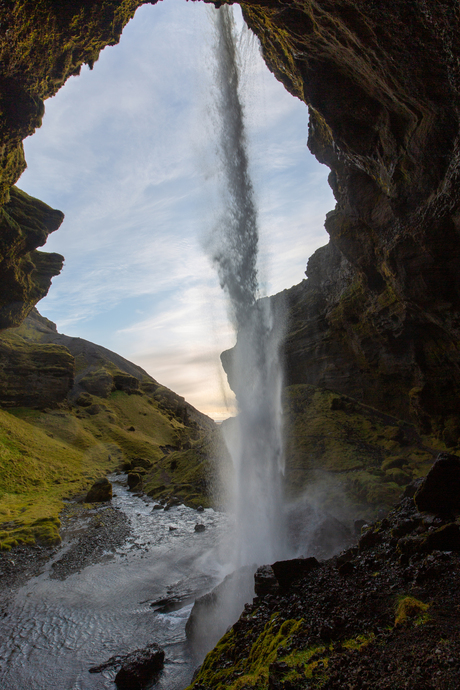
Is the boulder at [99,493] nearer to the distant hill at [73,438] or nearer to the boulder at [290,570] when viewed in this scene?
the distant hill at [73,438]

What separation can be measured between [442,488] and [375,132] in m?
17.9

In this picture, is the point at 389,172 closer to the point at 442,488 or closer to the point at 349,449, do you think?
the point at 442,488

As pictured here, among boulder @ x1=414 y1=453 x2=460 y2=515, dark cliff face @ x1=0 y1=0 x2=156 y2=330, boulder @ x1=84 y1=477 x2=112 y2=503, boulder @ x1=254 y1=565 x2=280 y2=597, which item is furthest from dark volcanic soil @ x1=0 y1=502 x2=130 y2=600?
dark cliff face @ x1=0 y1=0 x2=156 y2=330

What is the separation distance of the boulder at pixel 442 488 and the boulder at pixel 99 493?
2939 centimetres

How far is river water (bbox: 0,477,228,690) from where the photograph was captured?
8.42m

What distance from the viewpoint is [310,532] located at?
14648mm

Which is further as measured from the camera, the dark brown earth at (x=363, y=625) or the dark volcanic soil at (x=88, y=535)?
the dark volcanic soil at (x=88, y=535)

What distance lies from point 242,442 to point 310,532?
8229 mm

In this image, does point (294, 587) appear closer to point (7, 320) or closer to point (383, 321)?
point (383, 321)

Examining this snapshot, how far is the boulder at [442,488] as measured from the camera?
33.3 feet

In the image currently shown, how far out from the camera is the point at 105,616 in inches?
435

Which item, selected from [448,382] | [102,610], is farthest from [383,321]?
[102,610]

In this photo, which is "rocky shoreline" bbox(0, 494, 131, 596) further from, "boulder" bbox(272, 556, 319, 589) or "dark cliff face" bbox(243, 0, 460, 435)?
"dark cliff face" bbox(243, 0, 460, 435)

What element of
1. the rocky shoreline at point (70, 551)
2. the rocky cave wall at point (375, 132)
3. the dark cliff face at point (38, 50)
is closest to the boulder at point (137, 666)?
the rocky shoreline at point (70, 551)
